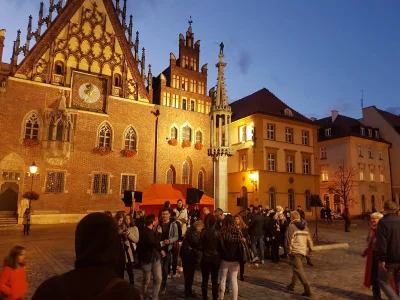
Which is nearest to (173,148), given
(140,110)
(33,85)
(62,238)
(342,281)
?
(140,110)

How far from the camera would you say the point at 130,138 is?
27.6 meters

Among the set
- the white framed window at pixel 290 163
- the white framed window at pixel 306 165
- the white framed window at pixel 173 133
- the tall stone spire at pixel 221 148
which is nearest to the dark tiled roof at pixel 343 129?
the white framed window at pixel 306 165

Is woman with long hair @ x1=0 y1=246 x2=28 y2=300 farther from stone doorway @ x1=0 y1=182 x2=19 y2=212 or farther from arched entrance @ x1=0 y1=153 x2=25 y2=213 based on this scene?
stone doorway @ x1=0 y1=182 x2=19 y2=212

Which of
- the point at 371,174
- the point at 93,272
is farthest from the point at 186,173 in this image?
the point at 93,272

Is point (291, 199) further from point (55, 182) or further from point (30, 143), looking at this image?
point (30, 143)

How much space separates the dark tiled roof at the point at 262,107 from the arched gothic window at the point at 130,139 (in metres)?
12.8

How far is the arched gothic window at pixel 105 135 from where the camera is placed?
86.1ft

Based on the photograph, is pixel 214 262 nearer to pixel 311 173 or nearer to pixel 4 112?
pixel 4 112

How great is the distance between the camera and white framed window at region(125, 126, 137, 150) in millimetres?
27438

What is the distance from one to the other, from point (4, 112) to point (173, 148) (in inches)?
531

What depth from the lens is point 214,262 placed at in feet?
20.8

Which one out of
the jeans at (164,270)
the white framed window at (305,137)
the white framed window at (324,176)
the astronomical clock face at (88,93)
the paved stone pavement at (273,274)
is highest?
the astronomical clock face at (88,93)

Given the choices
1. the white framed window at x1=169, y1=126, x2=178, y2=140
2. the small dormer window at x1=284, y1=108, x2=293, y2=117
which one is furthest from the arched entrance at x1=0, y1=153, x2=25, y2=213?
the small dormer window at x1=284, y1=108, x2=293, y2=117

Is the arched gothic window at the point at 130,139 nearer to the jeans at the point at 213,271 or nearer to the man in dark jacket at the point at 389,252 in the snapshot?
the jeans at the point at 213,271
